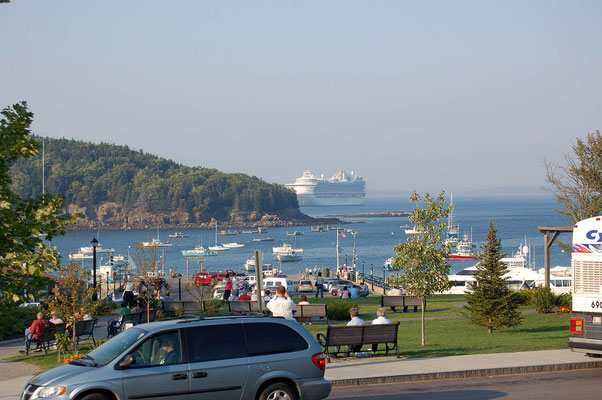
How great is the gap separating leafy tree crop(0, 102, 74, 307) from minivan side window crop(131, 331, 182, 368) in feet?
5.70

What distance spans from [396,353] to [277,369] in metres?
6.44

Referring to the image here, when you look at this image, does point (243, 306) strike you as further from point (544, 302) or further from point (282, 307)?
point (282, 307)

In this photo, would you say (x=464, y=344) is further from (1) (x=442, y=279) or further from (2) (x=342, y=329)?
(2) (x=342, y=329)

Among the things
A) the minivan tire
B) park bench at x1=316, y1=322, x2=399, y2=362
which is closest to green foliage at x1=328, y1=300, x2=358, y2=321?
park bench at x1=316, y1=322, x2=399, y2=362

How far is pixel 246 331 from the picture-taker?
34.4 ft

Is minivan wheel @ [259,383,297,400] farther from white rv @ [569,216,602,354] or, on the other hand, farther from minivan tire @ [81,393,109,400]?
white rv @ [569,216,602,354]

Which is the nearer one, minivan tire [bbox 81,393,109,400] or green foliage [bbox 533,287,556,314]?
minivan tire [bbox 81,393,109,400]

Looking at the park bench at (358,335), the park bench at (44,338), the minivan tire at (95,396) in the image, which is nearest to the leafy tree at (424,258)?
the park bench at (358,335)

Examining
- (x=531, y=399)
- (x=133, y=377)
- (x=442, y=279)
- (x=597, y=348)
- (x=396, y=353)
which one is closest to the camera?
(x=133, y=377)

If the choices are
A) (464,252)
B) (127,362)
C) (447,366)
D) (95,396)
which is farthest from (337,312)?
(464,252)

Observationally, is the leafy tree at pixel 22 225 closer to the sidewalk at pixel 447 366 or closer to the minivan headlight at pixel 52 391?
the minivan headlight at pixel 52 391

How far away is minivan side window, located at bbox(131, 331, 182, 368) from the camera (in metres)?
9.84

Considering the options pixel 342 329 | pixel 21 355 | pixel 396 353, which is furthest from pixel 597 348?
pixel 21 355

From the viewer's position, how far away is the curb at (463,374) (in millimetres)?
13531
